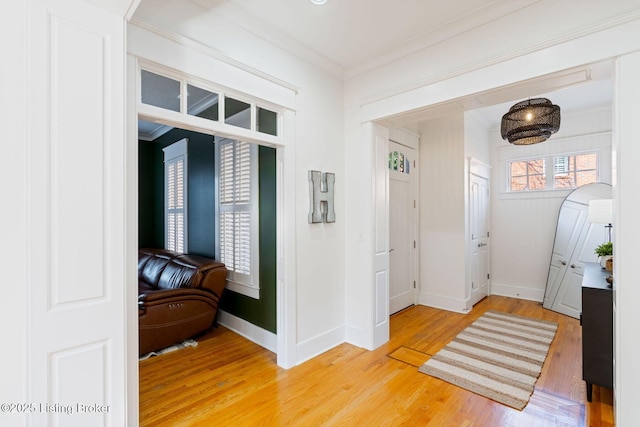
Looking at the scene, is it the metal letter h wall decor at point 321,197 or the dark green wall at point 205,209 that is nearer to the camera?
the metal letter h wall decor at point 321,197

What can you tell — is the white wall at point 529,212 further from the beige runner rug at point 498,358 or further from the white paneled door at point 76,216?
the white paneled door at point 76,216

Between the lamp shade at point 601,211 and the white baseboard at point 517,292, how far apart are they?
260 centimetres

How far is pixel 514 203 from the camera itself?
5.29m

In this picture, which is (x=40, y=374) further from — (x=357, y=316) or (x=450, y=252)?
(x=450, y=252)

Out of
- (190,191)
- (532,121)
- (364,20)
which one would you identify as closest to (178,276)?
(190,191)

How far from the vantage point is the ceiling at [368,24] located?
2.20 m

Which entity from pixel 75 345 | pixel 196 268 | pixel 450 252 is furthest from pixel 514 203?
pixel 75 345

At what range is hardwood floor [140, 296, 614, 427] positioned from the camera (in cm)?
215

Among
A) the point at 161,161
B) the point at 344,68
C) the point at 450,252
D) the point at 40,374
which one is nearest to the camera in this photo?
the point at 40,374

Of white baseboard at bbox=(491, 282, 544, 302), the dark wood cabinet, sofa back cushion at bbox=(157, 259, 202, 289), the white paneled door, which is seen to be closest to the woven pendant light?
the dark wood cabinet

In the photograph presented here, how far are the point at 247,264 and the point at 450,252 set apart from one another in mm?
2982

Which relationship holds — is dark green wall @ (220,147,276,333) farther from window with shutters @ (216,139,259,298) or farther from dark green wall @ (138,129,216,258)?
dark green wall @ (138,129,216,258)

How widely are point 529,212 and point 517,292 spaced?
1.38 meters

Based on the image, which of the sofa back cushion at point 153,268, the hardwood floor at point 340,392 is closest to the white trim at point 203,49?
the hardwood floor at point 340,392
